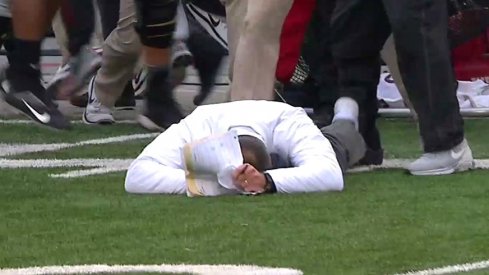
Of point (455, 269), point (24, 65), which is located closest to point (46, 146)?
point (24, 65)

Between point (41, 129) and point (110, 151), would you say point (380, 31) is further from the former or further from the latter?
point (41, 129)

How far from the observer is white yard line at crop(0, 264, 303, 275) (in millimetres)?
3057

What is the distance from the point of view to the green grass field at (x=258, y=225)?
3.23 meters

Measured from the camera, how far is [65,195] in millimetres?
4270

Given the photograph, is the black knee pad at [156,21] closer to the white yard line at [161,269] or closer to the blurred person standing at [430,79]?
the blurred person standing at [430,79]

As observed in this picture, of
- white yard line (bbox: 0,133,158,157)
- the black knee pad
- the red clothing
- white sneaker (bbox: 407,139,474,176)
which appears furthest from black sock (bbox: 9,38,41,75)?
white sneaker (bbox: 407,139,474,176)

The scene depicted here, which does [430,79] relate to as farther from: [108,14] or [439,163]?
[108,14]

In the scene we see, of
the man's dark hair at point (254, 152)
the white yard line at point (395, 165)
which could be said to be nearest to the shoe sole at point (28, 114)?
the white yard line at point (395, 165)

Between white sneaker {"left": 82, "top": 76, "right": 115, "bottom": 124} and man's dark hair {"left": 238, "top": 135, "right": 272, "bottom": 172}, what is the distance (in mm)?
2685

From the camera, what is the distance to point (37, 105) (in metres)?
5.27

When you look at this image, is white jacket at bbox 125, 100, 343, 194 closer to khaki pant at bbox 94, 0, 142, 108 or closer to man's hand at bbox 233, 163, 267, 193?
man's hand at bbox 233, 163, 267, 193

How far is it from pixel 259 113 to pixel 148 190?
411 millimetres

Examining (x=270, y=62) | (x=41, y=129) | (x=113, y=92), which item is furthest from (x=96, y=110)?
(x=270, y=62)

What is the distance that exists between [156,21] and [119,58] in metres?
1.11
